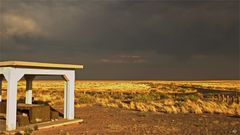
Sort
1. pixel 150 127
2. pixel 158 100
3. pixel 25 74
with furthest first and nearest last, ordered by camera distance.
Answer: pixel 158 100 < pixel 150 127 < pixel 25 74

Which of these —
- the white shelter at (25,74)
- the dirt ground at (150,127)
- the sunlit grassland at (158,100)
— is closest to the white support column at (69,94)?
the white shelter at (25,74)

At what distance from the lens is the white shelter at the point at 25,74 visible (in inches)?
477

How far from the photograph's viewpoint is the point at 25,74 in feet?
42.9

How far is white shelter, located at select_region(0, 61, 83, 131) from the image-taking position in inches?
477

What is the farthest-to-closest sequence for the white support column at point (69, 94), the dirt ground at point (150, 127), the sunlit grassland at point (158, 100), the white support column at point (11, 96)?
1. the sunlit grassland at point (158, 100)
2. the white support column at point (69, 94)
3. the dirt ground at point (150, 127)
4. the white support column at point (11, 96)

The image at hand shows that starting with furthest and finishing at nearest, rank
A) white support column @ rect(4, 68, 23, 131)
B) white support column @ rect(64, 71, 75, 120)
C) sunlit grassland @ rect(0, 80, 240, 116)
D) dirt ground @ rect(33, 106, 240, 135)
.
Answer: sunlit grassland @ rect(0, 80, 240, 116) → white support column @ rect(64, 71, 75, 120) → dirt ground @ rect(33, 106, 240, 135) → white support column @ rect(4, 68, 23, 131)

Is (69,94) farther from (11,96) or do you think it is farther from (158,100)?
(158,100)

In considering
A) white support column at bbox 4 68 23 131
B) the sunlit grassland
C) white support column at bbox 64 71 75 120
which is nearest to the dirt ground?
white support column at bbox 64 71 75 120

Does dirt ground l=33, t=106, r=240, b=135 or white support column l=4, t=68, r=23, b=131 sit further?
dirt ground l=33, t=106, r=240, b=135

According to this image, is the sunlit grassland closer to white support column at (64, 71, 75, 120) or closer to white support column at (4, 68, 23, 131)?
white support column at (64, 71, 75, 120)

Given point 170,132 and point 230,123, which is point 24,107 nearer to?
point 170,132

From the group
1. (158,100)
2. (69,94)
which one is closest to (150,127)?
(69,94)

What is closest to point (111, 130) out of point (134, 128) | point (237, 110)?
point (134, 128)

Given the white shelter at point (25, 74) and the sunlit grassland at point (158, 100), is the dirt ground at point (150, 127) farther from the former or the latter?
the sunlit grassland at point (158, 100)
